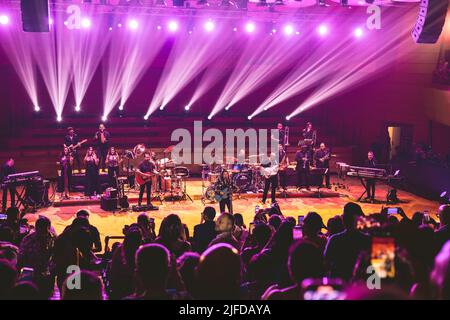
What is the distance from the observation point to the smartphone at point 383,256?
10.3ft

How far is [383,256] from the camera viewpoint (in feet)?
10.3

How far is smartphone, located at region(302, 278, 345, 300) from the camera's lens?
2.76m

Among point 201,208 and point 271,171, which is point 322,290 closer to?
point 271,171

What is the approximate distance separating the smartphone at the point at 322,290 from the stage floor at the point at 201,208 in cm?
850

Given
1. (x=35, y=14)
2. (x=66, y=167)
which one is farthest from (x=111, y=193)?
(x=35, y=14)

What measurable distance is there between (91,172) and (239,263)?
1202cm

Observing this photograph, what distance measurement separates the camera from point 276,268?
468 cm

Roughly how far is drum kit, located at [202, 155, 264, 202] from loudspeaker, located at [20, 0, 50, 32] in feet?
22.5

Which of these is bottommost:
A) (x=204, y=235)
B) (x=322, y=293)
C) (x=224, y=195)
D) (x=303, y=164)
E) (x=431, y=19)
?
(x=224, y=195)

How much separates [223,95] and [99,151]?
8.13 metres

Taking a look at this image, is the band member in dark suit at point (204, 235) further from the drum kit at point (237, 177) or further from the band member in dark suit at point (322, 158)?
the band member in dark suit at point (322, 158)

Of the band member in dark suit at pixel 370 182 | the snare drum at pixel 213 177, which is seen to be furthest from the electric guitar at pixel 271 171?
the band member in dark suit at pixel 370 182
